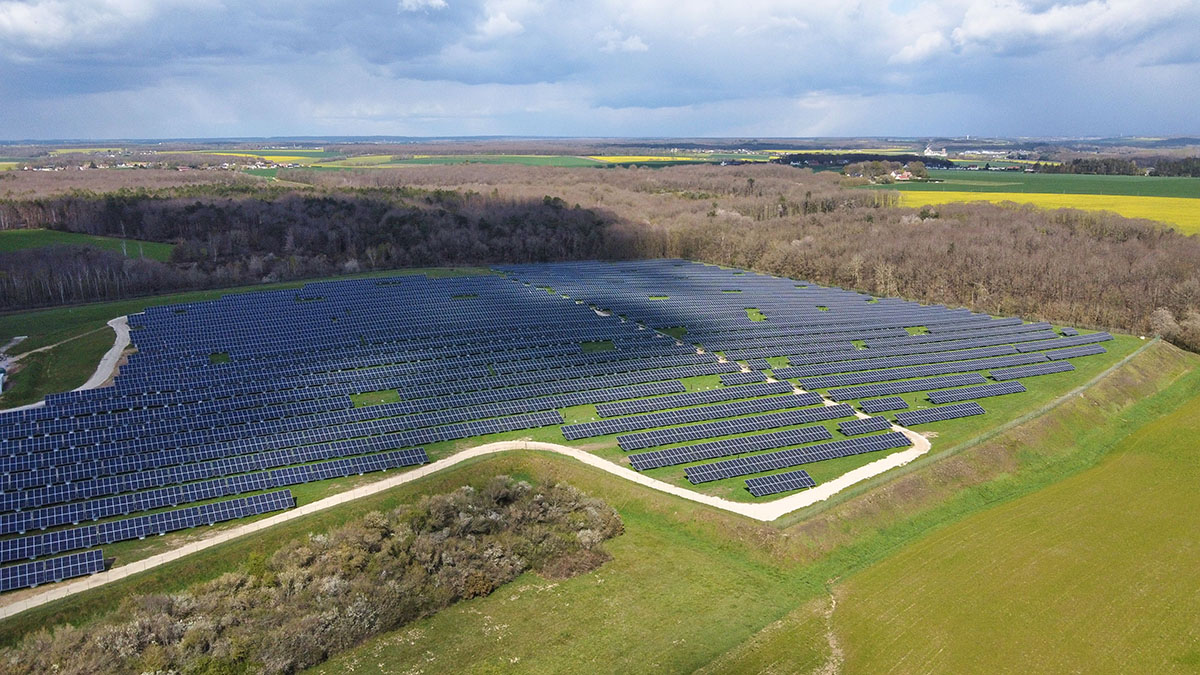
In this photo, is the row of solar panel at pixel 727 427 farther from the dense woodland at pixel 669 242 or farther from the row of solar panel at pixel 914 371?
the dense woodland at pixel 669 242

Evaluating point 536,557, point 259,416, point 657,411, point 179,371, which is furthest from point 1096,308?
point 179,371

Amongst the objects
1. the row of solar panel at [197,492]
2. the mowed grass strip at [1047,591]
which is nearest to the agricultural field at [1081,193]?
the mowed grass strip at [1047,591]

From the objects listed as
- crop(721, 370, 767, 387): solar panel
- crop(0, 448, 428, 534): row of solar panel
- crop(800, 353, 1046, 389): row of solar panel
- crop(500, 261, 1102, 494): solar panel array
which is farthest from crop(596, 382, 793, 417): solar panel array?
crop(0, 448, 428, 534): row of solar panel

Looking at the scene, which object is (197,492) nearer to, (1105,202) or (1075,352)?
(1075,352)

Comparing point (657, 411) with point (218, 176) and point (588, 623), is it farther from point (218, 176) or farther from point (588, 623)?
point (218, 176)

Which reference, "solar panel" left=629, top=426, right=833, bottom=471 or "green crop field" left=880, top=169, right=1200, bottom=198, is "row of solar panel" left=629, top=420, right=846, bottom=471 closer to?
"solar panel" left=629, top=426, right=833, bottom=471

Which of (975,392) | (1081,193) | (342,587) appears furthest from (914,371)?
(1081,193)
